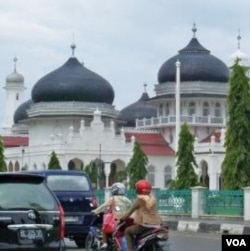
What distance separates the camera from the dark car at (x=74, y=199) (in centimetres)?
1719

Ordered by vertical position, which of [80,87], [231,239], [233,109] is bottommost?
[231,239]

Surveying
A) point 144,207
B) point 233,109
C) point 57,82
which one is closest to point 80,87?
point 57,82

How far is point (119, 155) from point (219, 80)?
41.2 feet

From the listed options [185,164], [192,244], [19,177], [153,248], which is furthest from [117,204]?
[185,164]

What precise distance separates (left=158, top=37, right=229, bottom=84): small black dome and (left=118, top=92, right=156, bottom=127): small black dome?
8798 millimetres

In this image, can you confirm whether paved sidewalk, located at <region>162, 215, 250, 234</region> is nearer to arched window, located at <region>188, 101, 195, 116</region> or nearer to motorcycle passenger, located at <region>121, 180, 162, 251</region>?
motorcycle passenger, located at <region>121, 180, 162, 251</region>

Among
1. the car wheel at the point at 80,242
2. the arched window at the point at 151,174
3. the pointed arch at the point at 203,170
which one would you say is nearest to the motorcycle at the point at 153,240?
the car wheel at the point at 80,242

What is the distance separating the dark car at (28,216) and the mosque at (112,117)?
75.5 m

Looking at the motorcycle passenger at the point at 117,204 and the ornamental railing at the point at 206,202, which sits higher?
the ornamental railing at the point at 206,202

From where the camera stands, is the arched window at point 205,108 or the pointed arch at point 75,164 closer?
the pointed arch at point 75,164

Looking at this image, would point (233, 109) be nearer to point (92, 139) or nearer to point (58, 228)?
point (58, 228)

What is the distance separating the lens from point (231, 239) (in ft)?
27.6

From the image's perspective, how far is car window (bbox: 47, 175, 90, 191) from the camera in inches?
691

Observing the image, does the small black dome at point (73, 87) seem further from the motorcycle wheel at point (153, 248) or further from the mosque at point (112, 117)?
the motorcycle wheel at point (153, 248)
